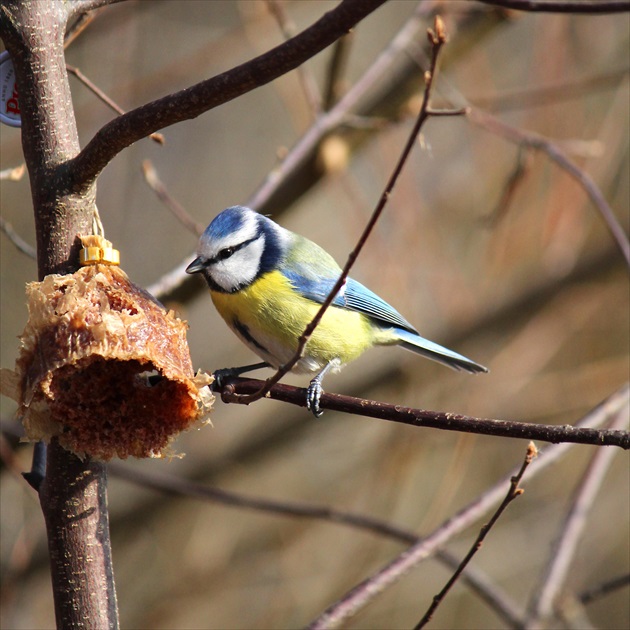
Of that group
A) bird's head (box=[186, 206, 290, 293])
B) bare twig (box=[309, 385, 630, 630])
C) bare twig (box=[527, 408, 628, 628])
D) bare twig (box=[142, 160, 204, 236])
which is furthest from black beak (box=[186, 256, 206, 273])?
bare twig (box=[527, 408, 628, 628])

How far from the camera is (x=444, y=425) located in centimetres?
129

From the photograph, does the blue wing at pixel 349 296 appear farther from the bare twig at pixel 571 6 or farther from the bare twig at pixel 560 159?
the bare twig at pixel 571 6

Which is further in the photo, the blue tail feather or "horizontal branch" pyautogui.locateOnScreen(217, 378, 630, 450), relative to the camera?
the blue tail feather

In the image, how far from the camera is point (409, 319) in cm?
404

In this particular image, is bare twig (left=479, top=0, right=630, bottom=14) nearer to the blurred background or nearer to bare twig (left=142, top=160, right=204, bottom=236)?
bare twig (left=142, top=160, right=204, bottom=236)

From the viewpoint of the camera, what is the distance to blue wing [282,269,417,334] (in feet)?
8.46

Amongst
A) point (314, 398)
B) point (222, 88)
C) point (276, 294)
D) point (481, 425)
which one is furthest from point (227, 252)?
point (481, 425)

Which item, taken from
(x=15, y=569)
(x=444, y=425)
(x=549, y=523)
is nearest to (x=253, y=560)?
(x=15, y=569)

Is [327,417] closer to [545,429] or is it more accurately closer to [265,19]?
[265,19]

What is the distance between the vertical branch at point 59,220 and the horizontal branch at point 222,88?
10 centimetres

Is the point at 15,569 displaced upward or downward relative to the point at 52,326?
upward

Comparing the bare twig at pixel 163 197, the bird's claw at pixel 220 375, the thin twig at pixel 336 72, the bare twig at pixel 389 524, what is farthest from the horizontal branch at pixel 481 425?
the thin twig at pixel 336 72

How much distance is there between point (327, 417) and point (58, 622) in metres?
2.44

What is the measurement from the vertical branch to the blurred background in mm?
1560
